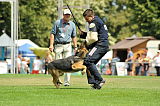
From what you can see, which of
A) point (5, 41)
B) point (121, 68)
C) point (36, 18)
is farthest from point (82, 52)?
point (36, 18)

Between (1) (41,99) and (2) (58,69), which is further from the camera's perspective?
(2) (58,69)

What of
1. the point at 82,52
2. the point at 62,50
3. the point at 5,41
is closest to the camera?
the point at 82,52

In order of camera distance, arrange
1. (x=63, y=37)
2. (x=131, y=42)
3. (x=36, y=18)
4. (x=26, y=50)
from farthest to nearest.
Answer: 1. (x=36, y=18)
2. (x=26, y=50)
3. (x=131, y=42)
4. (x=63, y=37)

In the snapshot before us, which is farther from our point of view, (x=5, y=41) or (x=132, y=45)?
(x=132, y=45)

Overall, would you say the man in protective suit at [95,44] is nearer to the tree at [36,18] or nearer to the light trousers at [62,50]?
the light trousers at [62,50]

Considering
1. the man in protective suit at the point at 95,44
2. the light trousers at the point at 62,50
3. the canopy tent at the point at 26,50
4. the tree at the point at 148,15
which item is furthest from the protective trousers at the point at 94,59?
the canopy tent at the point at 26,50

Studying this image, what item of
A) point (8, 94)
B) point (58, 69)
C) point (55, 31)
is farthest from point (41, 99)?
point (55, 31)

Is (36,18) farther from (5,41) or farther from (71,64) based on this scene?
(71,64)

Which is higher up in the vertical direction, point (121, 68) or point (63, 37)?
point (63, 37)

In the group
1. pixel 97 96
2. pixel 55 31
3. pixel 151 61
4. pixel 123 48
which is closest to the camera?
pixel 97 96

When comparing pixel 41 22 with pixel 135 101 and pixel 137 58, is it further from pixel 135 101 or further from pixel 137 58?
pixel 135 101

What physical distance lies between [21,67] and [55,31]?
23.5 metres

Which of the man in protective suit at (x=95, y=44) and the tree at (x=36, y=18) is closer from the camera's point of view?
the man in protective suit at (x=95, y=44)

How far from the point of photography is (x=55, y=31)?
15664 millimetres
